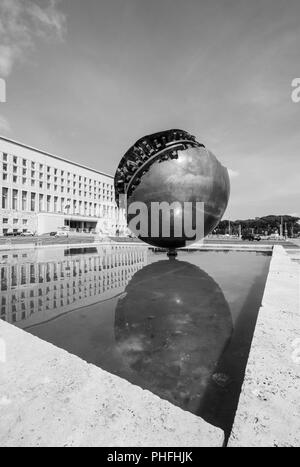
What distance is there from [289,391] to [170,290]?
484 cm

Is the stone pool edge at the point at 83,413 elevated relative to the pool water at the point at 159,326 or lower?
elevated

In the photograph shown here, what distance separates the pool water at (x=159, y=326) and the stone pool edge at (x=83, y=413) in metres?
0.41

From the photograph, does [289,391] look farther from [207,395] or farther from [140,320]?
[140,320]

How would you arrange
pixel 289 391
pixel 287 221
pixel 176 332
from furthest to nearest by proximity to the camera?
pixel 287 221 < pixel 176 332 < pixel 289 391

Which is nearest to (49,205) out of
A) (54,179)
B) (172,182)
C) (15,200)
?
(54,179)

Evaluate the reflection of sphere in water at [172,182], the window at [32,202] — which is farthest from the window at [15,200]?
the reflection of sphere in water at [172,182]

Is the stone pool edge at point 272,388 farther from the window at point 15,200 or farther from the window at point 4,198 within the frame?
the window at point 15,200

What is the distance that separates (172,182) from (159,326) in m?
6.61

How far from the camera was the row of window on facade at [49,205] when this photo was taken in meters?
61.3

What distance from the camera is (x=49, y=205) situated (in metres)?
71.1

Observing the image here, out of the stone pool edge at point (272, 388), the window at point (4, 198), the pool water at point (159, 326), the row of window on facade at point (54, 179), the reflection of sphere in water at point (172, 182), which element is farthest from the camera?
the row of window on facade at point (54, 179)

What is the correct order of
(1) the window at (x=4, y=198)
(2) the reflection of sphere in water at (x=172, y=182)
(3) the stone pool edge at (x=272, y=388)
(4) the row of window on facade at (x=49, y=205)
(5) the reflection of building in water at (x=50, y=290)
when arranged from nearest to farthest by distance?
(3) the stone pool edge at (x=272, y=388) < (5) the reflection of building in water at (x=50, y=290) < (2) the reflection of sphere in water at (x=172, y=182) < (1) the window at (x=4, y=198) < (4) the row of window on facade at (x=49, y=205)
